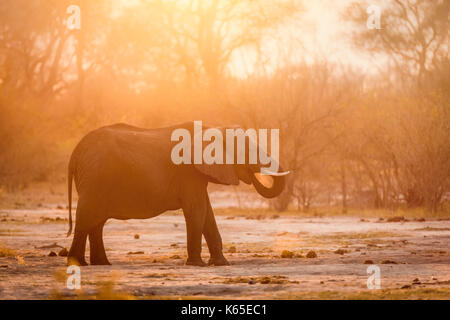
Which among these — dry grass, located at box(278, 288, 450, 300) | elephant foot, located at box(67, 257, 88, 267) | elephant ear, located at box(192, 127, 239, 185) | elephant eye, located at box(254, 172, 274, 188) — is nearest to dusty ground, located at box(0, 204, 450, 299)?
dry grass, located at box(278, 288, 450, 300)

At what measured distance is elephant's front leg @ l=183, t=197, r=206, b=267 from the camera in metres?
13.2

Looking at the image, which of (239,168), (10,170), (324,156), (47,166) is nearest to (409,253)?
(239,168)

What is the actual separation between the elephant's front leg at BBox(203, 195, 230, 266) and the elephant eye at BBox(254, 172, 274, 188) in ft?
3.26

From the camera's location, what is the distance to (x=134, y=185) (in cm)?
1312

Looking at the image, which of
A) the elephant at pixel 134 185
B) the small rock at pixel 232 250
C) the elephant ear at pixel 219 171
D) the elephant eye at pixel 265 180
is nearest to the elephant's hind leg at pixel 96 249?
the elephant at pixel 134 185

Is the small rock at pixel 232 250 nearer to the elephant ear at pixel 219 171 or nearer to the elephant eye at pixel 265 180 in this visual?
the elephant eye at pixel 265 180

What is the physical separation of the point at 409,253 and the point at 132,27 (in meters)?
31.0

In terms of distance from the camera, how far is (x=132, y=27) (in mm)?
44031

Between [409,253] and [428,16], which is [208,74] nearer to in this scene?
[428,16]

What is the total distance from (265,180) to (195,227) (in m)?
1.73

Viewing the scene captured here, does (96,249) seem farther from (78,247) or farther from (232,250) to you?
(232,250)

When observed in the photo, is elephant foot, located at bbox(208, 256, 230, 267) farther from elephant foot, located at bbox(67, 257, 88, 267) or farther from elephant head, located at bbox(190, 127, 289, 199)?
elephant foot, located at bbox(67, 257, 88, 267)

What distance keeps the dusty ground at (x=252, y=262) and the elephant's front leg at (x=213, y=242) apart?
0.76ft

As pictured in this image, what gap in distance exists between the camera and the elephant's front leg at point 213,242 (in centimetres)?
1330
